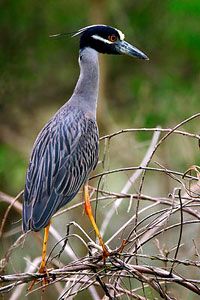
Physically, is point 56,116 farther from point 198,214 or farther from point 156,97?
point 156,97

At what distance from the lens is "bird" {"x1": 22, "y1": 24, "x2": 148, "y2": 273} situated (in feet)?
13.5

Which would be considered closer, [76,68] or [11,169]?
[11,169]

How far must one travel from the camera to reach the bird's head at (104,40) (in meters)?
4.70

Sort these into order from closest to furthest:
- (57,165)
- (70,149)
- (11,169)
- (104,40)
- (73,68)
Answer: (57,165), (70,149), (104,40), (11,169), (73,68)

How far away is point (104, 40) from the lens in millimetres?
4727

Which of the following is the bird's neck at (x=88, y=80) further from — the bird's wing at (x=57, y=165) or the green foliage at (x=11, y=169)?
the green foliage at (x=11, y=169)

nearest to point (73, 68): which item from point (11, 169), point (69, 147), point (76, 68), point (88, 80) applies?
point (76, 68)

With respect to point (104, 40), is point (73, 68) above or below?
above

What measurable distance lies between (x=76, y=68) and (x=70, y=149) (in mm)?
6719

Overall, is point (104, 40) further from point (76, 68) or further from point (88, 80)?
point (76, 68)

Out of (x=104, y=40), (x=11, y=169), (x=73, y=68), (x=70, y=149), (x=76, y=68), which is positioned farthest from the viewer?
(x=73, y=68)

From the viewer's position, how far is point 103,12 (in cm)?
1069

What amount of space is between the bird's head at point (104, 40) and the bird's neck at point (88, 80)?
0.05m

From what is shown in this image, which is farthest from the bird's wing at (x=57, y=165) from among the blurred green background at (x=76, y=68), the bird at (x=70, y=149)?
the blurred green background at (x=76, y=68)
